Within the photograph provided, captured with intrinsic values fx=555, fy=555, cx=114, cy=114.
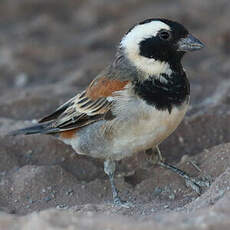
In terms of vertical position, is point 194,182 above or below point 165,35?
below

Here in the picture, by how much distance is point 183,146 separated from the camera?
747 cm

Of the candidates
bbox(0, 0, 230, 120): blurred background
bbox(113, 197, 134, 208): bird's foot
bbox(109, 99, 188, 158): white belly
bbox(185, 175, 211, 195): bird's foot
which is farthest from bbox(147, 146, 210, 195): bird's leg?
bbox(0, 0, 230, 120): blurred background

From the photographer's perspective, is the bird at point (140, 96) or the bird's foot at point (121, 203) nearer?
the bird's foot at point (121, 203)

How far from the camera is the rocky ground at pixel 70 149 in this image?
197 inches

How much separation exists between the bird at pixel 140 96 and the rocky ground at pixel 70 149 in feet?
1.31

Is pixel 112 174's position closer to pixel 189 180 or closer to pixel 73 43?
pixel 189 180

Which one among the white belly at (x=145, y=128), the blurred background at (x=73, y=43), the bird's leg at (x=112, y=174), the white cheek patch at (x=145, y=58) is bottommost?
the blurred background at (x=73, y=43)

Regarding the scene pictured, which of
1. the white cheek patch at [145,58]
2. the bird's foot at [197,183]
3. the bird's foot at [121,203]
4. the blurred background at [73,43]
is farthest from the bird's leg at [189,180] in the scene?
the blurred background at [73,43]

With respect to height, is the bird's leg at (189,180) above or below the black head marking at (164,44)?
below

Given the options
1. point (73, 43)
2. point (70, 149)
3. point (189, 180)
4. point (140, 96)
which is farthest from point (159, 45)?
point (73, 43)

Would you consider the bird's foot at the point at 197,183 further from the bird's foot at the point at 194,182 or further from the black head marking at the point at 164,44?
the black head marking at the point at 164,44

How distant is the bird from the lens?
5.97 meters

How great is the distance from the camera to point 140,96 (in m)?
5.97

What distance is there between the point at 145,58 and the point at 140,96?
499mm
